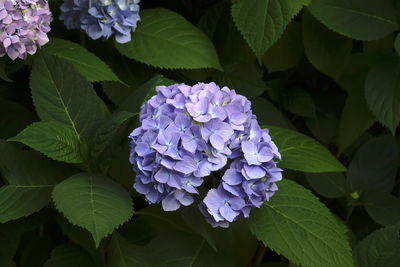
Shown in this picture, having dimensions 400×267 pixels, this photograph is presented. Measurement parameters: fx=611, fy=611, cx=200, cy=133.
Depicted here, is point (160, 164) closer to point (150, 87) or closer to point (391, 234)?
point (150, 87)

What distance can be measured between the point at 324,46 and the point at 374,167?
0.38 m

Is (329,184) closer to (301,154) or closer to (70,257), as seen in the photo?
(301,154)

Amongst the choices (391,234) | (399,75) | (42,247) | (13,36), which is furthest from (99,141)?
(399,75)

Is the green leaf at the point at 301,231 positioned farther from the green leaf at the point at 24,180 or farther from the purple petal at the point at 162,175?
the green leaf at the point at 24,180

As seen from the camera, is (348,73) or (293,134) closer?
(293,134)

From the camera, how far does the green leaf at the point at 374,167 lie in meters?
1.76

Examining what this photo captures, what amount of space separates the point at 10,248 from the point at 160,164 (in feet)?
1.68

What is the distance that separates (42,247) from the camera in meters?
1.58

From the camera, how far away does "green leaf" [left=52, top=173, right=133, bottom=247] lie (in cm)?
109

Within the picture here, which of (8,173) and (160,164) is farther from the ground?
(160,164)

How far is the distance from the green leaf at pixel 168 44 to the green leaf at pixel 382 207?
0.57 meters

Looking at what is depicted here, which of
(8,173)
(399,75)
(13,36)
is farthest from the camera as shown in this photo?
(399,75)

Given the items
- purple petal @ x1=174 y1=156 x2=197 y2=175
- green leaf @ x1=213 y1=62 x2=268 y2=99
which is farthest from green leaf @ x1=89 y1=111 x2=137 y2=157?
green leaf @ x1=213 y1=62 x2=268 y2=99

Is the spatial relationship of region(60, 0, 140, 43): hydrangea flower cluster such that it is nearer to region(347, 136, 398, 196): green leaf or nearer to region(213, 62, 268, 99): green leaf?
region(213, 62, 268, 99): green leaf
